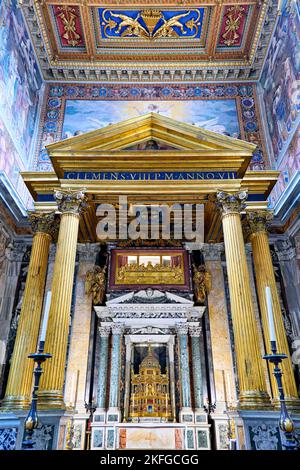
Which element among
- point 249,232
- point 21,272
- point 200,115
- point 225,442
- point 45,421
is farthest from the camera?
point 200,115

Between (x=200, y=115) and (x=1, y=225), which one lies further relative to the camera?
(x=200, y=115)

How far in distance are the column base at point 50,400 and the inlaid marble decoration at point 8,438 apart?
0.68m

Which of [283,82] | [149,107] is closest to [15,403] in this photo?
[149,107]

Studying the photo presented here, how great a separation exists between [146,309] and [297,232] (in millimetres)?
5035

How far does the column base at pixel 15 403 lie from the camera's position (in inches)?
342

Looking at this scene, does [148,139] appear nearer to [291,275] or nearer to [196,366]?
[291,275]

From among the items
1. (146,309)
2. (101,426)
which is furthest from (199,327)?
(101,426)

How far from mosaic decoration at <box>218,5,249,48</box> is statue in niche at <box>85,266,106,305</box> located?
33.1ft

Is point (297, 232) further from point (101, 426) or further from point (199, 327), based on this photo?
point (101, 426)

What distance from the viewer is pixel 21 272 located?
39.5 ft

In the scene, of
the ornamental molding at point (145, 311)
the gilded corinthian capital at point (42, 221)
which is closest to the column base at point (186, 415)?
the ornamental molding at point (145, 311)

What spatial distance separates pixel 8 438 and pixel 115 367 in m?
3.84

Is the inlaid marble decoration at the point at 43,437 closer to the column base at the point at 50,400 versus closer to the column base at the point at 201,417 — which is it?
the column base at the point at 50,400

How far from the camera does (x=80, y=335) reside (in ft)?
36.9
